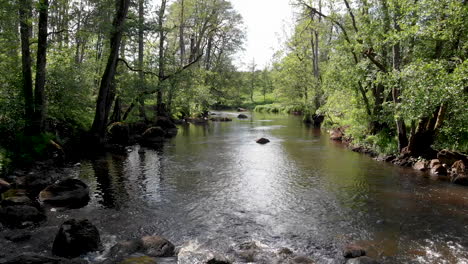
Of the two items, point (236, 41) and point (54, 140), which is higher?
point (236, 41)

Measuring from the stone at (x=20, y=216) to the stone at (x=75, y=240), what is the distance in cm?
217

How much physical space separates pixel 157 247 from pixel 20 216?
4.57 metres

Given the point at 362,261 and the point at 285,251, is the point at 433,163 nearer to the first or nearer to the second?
the point at 362,261

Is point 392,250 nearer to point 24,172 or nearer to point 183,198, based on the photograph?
point 183,198

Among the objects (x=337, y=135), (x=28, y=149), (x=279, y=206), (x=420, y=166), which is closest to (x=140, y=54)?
(x=28, y=149)

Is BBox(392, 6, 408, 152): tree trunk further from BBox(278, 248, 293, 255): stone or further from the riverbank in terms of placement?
BBox(278, 248, 293, 255): stone

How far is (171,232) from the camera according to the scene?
31.9 feet

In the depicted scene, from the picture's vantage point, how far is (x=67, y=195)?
38.6ft

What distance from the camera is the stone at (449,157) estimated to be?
53.1ft

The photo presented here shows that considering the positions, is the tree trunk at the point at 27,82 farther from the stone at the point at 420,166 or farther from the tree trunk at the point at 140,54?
the stone at the point at 420,166

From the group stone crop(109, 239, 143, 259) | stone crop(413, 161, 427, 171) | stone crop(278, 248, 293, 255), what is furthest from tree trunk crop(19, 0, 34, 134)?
stone crop(413, 161, 427, 171)

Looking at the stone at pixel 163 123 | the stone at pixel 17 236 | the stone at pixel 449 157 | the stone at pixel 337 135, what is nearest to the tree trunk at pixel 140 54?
the stone at pixel 163 123

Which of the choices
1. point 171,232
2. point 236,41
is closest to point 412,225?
point 171,232

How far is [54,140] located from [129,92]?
8554 mm
